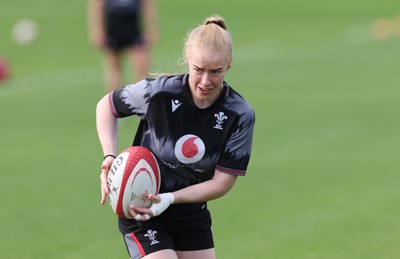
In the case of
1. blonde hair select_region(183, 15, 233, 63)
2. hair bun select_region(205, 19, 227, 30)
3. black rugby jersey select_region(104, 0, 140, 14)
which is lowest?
blonde hair select_region(183, 15, 233, 63)

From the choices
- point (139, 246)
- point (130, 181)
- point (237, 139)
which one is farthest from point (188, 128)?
point (139, 246)

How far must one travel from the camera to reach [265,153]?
1268 centimetres

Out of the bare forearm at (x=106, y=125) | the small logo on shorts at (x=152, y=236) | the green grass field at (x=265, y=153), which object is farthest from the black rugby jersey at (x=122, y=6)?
the small logo on shorts at (x=152, y=236)

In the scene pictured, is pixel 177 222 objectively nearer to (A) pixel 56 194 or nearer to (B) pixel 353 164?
(A) pixel 56 194

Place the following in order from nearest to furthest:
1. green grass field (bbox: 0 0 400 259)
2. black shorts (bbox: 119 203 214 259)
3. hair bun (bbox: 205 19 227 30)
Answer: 1. hair bun (bbox: 205 19 227 30)
2. black shorts (bbox: 119 203 214 259)
3. green grass field (bbox: 0 0 400 259)

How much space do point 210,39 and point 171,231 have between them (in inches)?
54.8

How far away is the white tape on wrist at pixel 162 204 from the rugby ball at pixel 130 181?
0.30 feet

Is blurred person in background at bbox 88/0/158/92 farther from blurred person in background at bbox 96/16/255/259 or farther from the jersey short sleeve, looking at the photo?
the jersey short sleeve

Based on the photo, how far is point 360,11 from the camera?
Answer: 3700 centimetres

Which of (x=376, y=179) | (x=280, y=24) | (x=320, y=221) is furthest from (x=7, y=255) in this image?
(x=280, y=24)

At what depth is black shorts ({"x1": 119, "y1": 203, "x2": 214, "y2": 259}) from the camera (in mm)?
5973

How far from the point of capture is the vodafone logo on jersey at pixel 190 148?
5895 millimetres

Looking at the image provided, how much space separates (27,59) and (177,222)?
62.1 feet

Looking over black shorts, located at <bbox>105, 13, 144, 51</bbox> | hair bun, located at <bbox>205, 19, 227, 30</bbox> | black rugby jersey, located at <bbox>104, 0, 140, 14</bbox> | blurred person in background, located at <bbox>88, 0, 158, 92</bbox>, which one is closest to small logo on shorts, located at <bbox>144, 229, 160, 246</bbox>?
hair bun, located at <bbox>205, 19, 227, 30</bbox>
